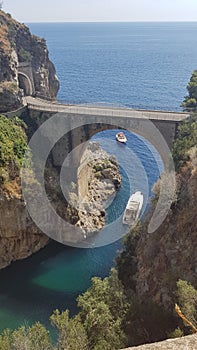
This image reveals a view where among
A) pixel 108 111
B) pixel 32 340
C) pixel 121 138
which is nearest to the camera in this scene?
pixel 32 340

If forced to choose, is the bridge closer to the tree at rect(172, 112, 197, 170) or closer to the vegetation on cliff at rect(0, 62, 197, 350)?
the tree at rect(172, 112, 197, 170)

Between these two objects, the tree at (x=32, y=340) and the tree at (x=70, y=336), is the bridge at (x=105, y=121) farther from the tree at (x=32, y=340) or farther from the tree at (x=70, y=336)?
the tree at (x=32, y=340)

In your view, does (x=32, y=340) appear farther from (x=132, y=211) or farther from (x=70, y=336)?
(x=132, y=211)

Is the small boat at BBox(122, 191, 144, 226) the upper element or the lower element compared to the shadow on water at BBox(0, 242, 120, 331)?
upper

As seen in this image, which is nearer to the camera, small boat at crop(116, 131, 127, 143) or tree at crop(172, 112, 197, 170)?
tree at crop(172, 112, 197, 170)

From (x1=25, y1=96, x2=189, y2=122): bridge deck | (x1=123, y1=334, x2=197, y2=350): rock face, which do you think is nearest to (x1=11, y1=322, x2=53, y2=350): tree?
(x1=123, y1=334, x2=197, y2=350): rock face

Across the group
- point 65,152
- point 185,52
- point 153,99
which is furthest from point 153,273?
point 185,52

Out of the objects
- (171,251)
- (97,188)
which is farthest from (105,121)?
(171,251)
